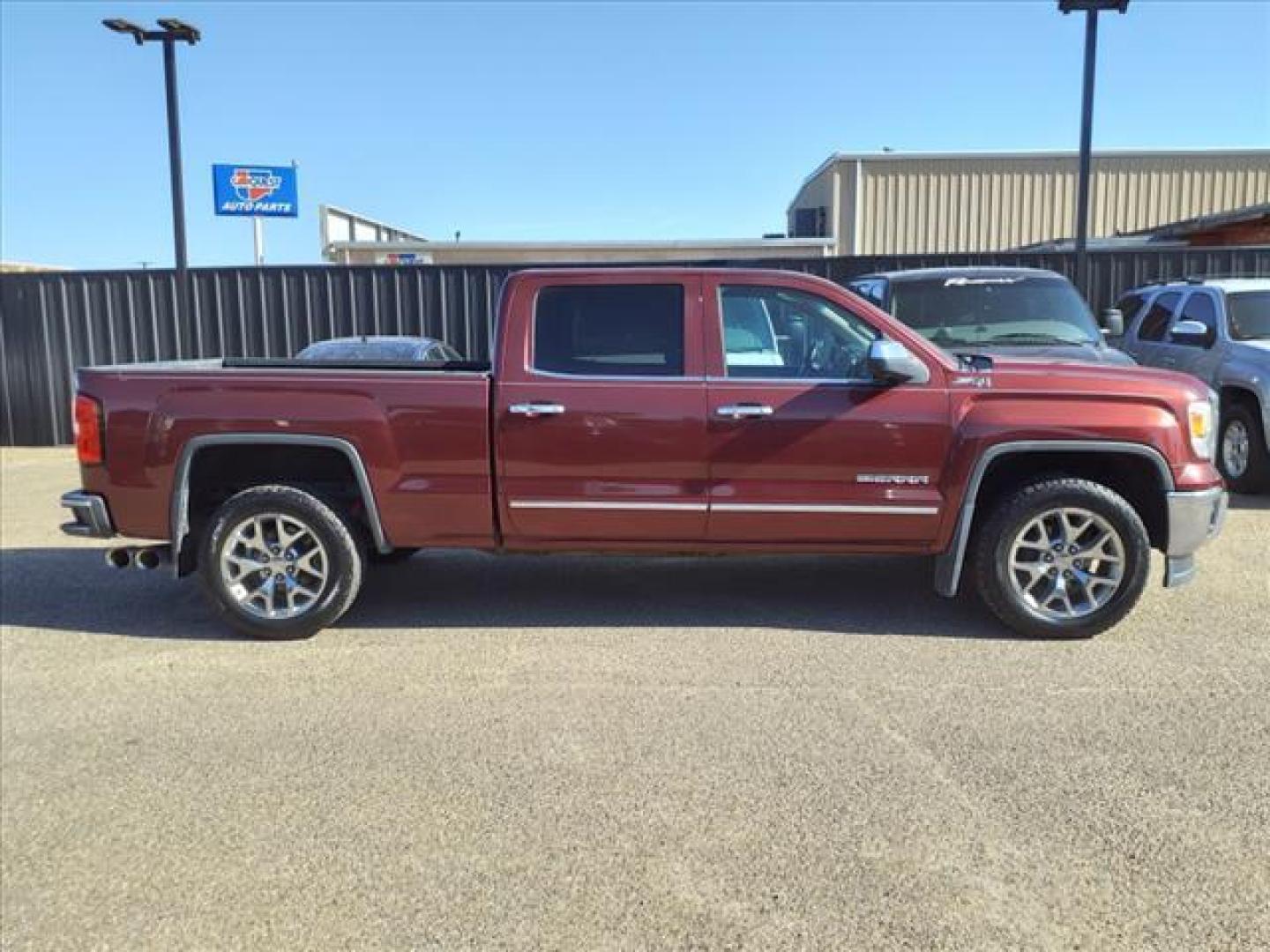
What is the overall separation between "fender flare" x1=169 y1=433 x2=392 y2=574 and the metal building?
68.9ft

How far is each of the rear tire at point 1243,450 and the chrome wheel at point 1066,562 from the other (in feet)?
14.8

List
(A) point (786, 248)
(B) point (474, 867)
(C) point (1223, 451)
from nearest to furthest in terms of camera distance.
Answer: (B) point (474, 867), (C) point (1223, 451), (A) point (786, 248)

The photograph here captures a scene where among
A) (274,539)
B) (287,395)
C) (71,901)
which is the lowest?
(71,901)

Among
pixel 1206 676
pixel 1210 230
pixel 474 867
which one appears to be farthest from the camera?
pixel 1210 230

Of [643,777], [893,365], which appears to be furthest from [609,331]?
[643,777]

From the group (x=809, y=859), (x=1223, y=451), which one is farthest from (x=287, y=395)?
(x=1223, y=451)

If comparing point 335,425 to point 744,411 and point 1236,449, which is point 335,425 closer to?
point 744,411

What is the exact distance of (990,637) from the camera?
5.18 m

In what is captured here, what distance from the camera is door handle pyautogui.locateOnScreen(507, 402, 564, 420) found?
16.8 feet

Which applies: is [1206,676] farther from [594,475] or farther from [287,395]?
[287,395]

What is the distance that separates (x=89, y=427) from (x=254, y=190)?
13.9 metres

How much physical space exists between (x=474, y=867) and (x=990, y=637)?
10.1 ft

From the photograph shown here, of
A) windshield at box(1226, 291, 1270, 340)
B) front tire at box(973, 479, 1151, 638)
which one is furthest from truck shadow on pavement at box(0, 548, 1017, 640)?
windshield at box(1226, 291, 1270, 340)

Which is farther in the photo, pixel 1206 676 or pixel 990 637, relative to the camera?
pixel 990 637
